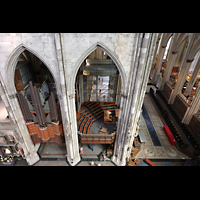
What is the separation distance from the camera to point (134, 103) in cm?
982

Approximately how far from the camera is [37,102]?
10.7 metres

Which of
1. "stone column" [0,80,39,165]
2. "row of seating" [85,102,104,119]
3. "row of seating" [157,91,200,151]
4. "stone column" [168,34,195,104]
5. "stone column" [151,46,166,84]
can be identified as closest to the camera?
"stone column" [0,80,39,165]

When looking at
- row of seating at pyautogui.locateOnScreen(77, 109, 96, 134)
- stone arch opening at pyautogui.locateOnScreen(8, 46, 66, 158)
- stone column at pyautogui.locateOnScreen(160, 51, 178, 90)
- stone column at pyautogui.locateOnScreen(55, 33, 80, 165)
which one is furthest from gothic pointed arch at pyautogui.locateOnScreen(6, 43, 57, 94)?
stone column at pyautogui.locateOnScreen(160, 51, 178, 90)

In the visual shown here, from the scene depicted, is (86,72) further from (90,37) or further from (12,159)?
(12,159)

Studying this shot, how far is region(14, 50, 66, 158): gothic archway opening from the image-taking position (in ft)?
35.1

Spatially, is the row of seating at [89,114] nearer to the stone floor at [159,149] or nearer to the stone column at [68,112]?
the stone column at [68,112]

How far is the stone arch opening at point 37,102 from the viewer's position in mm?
10141

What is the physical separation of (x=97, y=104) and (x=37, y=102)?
8292 millimetres

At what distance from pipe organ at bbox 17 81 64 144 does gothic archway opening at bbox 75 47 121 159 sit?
2.69 metres

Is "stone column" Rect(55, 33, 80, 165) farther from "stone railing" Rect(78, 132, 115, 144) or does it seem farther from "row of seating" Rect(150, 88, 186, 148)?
"row of seating" Rect(150, 88, 186, 148)

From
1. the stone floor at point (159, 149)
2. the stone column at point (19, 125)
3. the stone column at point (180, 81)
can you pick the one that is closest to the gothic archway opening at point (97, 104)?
the stone floor at point (159, 149)

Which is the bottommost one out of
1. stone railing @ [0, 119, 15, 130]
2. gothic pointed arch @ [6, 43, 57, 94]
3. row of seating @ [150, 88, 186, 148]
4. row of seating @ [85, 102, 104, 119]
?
row of seating @ [150, 88, 186, 148]

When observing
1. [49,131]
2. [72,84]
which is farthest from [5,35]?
[49,131]

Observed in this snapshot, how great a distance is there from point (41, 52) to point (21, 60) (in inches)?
280
